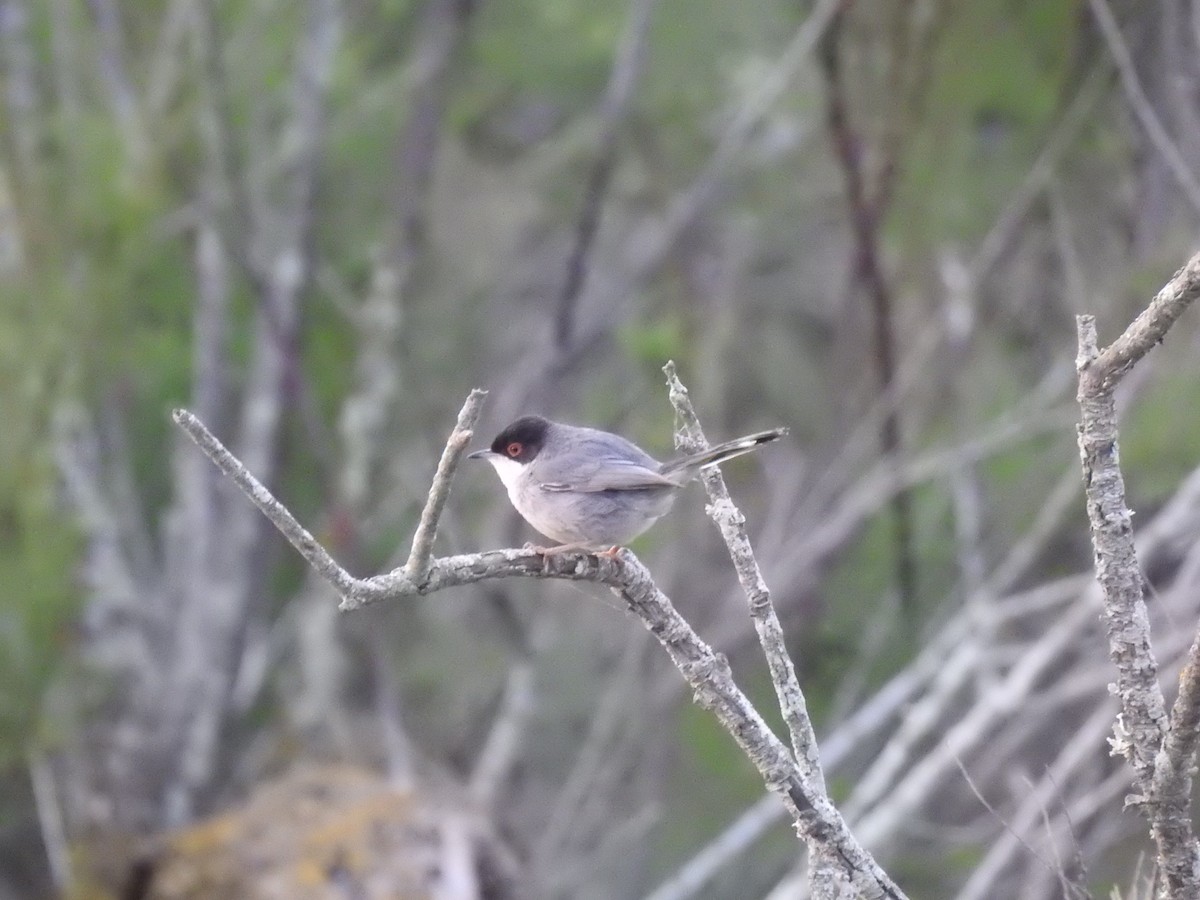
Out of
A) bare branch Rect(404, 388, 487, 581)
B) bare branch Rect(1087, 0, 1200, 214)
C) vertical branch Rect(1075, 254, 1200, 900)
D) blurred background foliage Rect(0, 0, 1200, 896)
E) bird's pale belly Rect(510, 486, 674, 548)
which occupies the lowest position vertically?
vertical branch Rect(1075, 254, 1200, 900)

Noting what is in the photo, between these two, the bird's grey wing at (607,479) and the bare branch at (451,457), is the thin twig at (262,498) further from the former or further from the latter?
the bird's grey wing at (607,479)

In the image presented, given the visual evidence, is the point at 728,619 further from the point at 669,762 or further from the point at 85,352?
the point at 85,352

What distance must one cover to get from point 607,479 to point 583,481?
2.7 inches

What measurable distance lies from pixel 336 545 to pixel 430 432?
2.64ft

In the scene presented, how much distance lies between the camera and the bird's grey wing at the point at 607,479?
375 centimetres

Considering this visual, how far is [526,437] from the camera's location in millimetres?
4090

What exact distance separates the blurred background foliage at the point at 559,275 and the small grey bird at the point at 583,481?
1.79m

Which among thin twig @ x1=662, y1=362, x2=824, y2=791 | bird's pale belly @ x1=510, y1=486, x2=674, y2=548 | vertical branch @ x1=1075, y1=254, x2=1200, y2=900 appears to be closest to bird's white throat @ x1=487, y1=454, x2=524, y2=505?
bird's pale belly @ x1=510, y1=486, x2=674, y2=548

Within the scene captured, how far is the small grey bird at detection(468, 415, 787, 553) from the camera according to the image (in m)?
3.68

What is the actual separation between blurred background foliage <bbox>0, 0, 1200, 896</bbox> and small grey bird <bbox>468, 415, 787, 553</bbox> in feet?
5.86

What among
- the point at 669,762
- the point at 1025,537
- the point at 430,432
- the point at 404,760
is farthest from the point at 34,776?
the point at 1025,537

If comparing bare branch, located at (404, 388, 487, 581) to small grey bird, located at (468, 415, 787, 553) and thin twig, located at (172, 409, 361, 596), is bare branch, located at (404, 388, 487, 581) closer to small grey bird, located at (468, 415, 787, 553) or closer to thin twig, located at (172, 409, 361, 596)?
thin twig, located at (172, 409, 361, 596)

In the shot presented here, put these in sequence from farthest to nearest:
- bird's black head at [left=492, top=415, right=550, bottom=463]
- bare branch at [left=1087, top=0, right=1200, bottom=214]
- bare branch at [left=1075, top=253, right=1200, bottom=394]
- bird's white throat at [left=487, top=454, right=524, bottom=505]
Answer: bare branch at [left=1087, top=0, right=1200, bottom=214] → bird's black head at [left=492, top=415, right=550, bottom=463] → bird's white throat at [left=487, top=454, right=524, bottom=505] → bare branch at [left=1075, top=253, right=1200, bottom=394]

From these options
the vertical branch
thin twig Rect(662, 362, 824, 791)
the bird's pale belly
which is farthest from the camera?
the bird's pale belly
